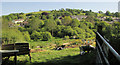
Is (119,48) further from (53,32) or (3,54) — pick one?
(53,32)

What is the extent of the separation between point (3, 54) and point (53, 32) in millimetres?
52438

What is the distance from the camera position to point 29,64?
349cm

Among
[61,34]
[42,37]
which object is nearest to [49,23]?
[61,34]

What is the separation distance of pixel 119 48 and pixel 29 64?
219 centimetres

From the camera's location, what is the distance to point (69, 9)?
107 meters

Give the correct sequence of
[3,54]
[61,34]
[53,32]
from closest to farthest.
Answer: [3,54] → [61,34] → [53,32]

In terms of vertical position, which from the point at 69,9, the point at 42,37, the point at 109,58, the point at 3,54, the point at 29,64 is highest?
the point at 69,9

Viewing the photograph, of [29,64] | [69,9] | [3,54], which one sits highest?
[69,9]

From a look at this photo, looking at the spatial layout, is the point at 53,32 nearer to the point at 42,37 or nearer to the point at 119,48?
the point at 42,37

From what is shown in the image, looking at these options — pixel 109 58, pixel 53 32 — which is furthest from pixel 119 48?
pixel 53 32

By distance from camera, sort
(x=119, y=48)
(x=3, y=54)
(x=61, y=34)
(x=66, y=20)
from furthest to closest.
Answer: (x=66, y=20), (x=61, y=34), (x=3, y=54), (x=119, y=48)

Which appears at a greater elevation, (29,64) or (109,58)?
(109,58)

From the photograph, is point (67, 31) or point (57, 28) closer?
point (67, 31)

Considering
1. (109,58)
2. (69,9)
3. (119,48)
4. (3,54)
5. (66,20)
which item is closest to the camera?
(109,58)
